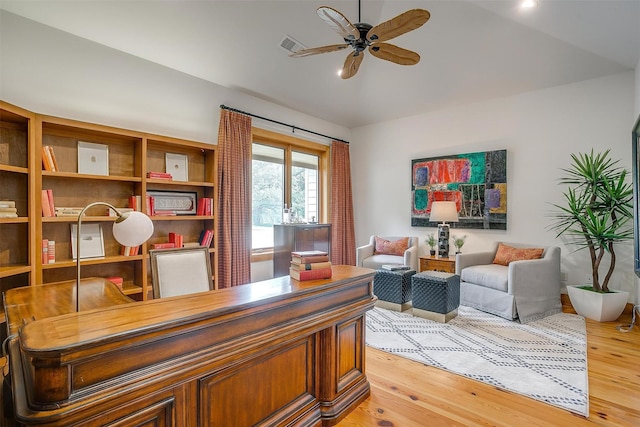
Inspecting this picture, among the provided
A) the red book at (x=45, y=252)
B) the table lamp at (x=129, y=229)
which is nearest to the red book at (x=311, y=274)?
the table lamp at (x=129, y=229)

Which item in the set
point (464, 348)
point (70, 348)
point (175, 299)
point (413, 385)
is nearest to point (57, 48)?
point (175, 299)

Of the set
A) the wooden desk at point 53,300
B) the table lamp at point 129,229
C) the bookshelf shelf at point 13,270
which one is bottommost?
the wooden desk at point 53,300

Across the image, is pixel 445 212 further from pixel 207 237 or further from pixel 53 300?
pixel 53 300

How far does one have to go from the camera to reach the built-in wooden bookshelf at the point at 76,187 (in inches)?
101

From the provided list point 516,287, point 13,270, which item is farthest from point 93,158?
point 516,287

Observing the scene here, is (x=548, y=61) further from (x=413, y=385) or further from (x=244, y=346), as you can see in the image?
(x=244, y=346)

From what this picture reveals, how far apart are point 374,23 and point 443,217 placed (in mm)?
2719

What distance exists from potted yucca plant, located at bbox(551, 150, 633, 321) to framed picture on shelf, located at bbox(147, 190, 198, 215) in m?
4.39

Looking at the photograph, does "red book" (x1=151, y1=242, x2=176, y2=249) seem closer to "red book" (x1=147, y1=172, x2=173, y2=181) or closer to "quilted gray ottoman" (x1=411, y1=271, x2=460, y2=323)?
"red book" (x1=147, y1=172, x2=173, y2=181)

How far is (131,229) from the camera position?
140 cm

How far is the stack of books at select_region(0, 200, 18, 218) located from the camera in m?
2.41

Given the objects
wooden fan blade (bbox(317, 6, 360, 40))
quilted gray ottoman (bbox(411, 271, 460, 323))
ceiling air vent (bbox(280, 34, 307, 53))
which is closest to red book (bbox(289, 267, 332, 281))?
wooden fan blade (bbox(317, 6, 360, 40))

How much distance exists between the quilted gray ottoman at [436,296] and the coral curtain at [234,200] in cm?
220

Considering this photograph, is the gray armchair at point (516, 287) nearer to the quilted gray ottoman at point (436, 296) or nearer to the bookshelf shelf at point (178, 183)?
the quilted gray ottoman at point (436, 296)
